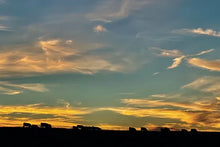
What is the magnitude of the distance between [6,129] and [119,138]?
55.7 feet

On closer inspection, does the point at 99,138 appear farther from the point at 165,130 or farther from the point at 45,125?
the point at 165,130

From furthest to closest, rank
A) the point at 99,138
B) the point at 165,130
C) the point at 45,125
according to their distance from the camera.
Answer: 1. the point at 165,130
2. the point at 45,125
3. the point at 99,138

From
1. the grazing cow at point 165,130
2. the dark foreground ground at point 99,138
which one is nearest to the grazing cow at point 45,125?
the dark foreground ground at point 99,138

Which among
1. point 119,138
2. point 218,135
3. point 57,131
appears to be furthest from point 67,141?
point 218,135

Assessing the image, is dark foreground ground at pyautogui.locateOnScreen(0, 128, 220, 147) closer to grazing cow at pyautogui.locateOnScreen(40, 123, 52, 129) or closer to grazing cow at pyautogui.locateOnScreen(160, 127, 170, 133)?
grazing cow at pyautogui.locateOnScreen(160, 127, 170, 133)

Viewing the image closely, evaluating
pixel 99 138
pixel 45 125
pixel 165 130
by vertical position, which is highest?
pixel 45 125

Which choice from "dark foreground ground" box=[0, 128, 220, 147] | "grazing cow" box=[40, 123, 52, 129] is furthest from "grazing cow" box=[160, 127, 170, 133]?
"grazing cow" box=[40, 123, 52, 129]

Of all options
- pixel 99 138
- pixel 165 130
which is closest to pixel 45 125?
pixel 99 138

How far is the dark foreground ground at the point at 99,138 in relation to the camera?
59.2 meters

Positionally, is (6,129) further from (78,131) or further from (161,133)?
(161,133)

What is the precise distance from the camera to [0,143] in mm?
58125

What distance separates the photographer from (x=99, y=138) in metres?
62.6

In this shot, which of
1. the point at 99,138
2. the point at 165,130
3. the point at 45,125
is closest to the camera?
the point at 99,138

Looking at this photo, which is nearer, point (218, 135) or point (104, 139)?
point (104, 139)
